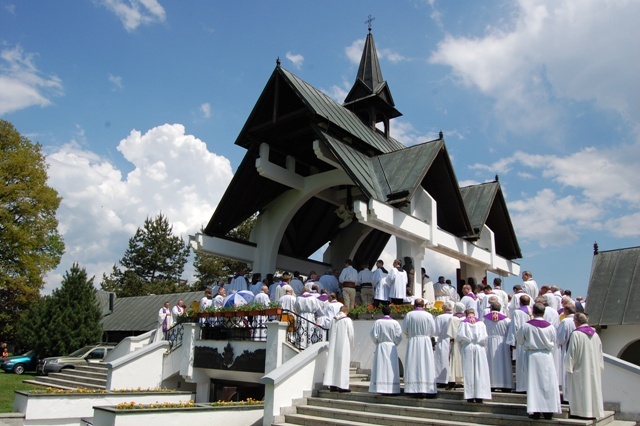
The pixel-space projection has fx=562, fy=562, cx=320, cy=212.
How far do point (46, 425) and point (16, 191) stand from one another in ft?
68.3

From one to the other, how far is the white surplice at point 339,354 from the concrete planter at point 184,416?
1.77 meters

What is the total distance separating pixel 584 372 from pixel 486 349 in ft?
6.77

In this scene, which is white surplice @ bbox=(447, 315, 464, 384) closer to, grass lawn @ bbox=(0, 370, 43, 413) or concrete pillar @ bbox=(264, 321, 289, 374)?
concrete pillar @ bbox=(264, 321, 289, 374)

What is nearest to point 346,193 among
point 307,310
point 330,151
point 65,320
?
point 330,151

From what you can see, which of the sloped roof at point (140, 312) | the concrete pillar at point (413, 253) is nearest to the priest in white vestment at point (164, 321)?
the concrete pillar at point (413, 253)

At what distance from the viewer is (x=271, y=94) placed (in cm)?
1916

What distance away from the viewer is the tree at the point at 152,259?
5086cm

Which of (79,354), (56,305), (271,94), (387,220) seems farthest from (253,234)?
(56,305)

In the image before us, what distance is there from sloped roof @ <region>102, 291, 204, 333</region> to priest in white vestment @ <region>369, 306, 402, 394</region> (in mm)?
26173

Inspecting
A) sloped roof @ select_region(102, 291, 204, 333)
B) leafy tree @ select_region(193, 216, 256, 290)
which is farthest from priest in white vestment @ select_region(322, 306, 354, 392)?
leafy tree @ select_region(193, 216, 256, 290)

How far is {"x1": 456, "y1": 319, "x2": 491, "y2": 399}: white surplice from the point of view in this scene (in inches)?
371

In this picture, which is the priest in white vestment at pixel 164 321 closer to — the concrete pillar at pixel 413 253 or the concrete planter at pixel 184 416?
the concrete planter at pixel 184 416

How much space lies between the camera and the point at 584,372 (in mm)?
8398

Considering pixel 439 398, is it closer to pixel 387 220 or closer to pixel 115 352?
pixel 387 220
